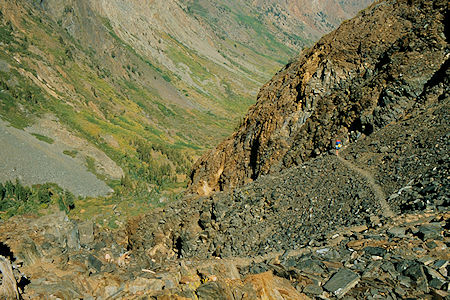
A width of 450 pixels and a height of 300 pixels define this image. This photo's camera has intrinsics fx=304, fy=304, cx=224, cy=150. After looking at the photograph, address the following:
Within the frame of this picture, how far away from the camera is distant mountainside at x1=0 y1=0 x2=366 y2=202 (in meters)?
43.4

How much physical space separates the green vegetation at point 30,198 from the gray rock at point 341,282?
2763 cm

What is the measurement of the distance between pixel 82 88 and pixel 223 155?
154 ft

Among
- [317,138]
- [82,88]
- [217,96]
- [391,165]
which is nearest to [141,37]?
[217,96]

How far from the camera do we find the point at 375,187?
13.0 metres

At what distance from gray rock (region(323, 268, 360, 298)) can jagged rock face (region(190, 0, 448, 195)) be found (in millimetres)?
13580

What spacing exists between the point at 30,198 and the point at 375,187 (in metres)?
29.8

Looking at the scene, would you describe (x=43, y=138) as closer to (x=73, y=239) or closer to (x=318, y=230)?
(x=73, y=239)

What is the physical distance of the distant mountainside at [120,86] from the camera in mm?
43375

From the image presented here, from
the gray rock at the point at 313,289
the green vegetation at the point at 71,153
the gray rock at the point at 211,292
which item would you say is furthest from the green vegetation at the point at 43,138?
the gray rock at the point at 313,289

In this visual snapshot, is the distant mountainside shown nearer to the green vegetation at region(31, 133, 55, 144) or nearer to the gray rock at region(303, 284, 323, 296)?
the green vegetation at region(31, 133, 55, 144)

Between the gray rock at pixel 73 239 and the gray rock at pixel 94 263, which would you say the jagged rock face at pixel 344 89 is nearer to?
the gray rock at pixel 73 239

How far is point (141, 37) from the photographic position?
415ft

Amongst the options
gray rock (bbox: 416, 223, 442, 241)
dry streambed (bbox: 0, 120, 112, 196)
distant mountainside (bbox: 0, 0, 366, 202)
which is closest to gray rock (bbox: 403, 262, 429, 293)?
gray rock (bbox: 416, 223, 442, 241)

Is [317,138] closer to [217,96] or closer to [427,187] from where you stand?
[427,187]
